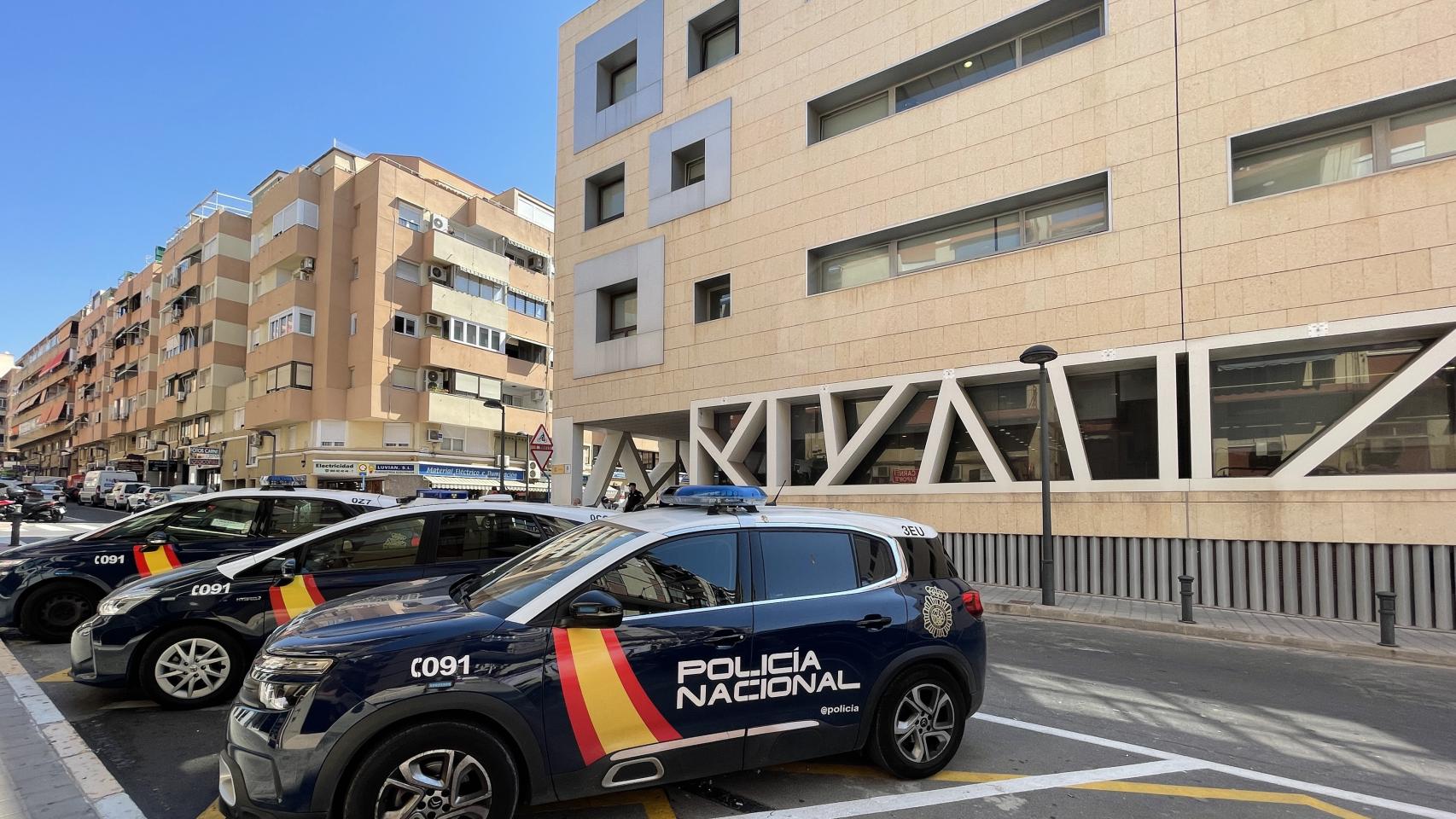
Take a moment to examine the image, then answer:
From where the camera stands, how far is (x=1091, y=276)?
13820 mm

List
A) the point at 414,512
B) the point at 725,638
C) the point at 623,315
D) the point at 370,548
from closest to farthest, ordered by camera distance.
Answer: the point at 725,638, the point at 370,548, the point at 414,512, the point at 623,315

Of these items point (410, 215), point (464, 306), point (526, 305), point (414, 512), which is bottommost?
point (414, 512)

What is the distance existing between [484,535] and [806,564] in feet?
11.9

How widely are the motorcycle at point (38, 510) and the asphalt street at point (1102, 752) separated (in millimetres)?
24525

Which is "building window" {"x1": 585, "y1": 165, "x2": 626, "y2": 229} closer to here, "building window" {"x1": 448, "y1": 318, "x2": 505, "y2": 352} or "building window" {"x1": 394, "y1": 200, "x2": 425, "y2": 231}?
"building window" {"x1": 448, "y1": 318, "x2": 505, "y2": 352}

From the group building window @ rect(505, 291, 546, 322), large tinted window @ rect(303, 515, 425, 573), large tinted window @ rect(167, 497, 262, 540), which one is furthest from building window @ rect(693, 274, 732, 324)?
building window @ rect(505, 291, 546, 322)

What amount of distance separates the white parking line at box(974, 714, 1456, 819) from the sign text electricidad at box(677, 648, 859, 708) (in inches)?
86.2

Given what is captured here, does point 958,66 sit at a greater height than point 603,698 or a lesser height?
greater

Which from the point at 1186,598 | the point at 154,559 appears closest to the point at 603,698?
the point at 154,559

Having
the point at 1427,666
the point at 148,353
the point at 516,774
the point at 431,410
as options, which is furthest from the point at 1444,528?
the point at 148,353

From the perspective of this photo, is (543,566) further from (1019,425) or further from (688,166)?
(688,166)

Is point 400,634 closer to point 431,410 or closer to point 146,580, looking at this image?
point 146,580

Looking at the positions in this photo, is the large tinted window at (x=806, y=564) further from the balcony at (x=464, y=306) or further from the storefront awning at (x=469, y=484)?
the balcony at (x=464, y=306)

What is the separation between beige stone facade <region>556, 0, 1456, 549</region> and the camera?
36.8ft
